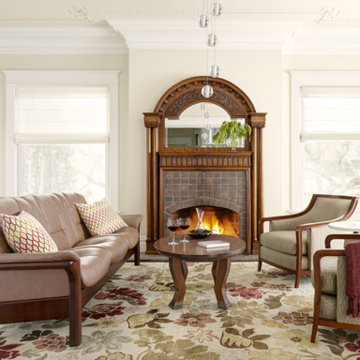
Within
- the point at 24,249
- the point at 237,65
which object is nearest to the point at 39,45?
the point at 237,65

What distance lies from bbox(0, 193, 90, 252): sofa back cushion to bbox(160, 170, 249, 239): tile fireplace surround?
52.4 inches

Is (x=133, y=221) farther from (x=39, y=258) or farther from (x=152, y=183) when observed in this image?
(x=39, y=258)

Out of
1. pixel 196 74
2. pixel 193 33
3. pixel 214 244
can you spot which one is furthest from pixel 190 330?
pixel 193 33

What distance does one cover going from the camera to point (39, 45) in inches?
195

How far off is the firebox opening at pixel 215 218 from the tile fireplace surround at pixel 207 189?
21 cm

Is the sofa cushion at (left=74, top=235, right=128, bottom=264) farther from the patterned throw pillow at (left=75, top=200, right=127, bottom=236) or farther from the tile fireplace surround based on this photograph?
the tile fireplace surround

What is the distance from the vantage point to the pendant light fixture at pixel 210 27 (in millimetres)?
2562

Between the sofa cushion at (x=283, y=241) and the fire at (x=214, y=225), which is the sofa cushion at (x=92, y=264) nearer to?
the sofa cushion at (x=283, y=241)

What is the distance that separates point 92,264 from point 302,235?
6.78 feet

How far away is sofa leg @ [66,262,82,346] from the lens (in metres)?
2.09

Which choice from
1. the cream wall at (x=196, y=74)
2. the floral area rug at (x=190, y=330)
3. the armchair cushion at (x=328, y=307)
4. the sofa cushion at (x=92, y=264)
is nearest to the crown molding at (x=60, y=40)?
the cream wall at (x=196, y=74)

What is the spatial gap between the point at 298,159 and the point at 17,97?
4263 mm

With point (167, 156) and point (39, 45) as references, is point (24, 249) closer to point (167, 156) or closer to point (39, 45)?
point (167, 156)

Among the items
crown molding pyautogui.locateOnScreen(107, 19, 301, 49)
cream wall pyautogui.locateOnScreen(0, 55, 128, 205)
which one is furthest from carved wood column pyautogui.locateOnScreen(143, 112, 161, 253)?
crown molding pyautogui.locateOnScreen(107, 19, 301, 49)
